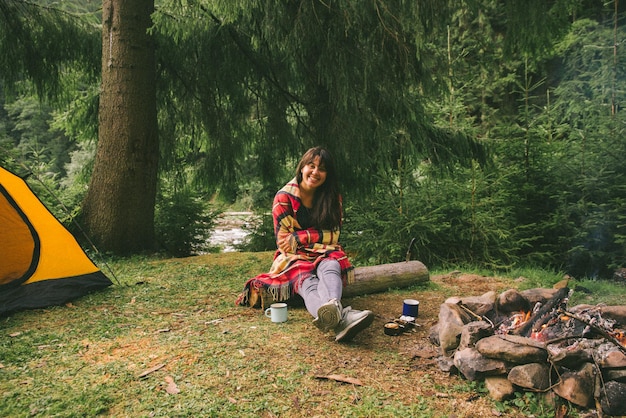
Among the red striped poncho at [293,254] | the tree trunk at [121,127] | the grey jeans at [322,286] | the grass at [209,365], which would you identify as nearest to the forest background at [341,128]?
the tree trunk at [121,127]

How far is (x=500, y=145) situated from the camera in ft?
19.3

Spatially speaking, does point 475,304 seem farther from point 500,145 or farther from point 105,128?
point 105,128

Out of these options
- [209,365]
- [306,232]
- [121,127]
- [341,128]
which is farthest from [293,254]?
[121,127]

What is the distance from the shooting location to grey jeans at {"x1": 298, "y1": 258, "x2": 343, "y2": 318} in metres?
2.91

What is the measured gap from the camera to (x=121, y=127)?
547 cm

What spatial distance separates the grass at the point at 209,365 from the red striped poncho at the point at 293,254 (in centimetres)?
→ 25

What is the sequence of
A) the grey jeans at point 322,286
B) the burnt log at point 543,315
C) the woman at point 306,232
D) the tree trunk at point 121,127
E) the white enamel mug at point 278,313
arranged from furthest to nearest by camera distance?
1. the tree trunk at point 121,127
2. the woman at point 306,232
3. the white enamel mug at point 278,313
4. the grey jeans at point 322,286
5. the burnt log at point 543,315

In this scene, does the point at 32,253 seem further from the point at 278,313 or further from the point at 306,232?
the point at 306,232

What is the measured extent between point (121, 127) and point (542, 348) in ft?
17.4

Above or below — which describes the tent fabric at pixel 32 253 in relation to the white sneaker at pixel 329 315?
above

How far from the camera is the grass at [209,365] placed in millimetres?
1988

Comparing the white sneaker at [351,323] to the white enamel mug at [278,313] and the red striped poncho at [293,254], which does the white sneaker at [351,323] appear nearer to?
the white enamel mug at [278,313]

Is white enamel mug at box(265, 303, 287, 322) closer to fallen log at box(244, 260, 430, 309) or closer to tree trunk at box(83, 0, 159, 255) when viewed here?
fallen log at box(244, 260, 430, 309)

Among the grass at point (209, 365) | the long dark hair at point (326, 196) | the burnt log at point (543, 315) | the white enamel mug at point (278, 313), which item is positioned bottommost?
the grass at point (209, 365)
